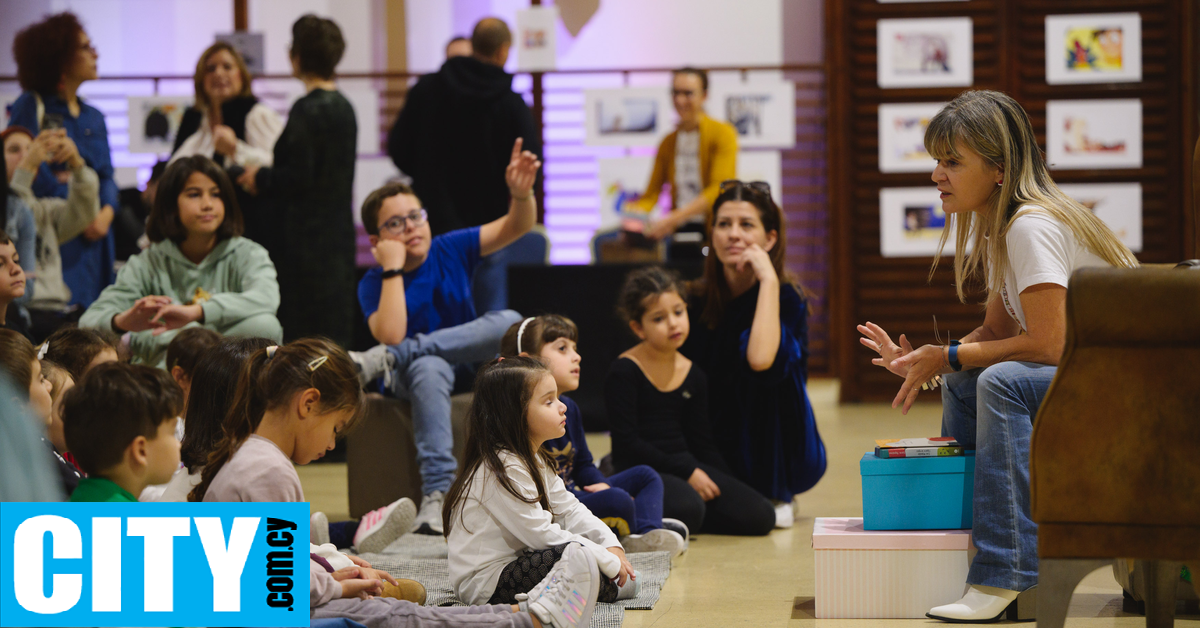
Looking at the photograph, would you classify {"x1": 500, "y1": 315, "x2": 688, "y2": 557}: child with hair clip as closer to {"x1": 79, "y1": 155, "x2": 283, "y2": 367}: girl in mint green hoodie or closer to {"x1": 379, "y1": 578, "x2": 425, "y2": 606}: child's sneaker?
{"x1": 379, "y1": 578, "x2": 425, "y2": 606}: child's sneaker

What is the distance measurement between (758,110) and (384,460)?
14.5ft

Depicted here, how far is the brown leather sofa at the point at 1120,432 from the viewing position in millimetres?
1759

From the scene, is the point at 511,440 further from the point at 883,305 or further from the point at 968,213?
the point at 883,305

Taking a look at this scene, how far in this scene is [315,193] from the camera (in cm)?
437

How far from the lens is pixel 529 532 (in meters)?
2.28

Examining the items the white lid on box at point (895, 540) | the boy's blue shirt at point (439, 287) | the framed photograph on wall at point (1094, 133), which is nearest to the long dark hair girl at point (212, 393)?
the boy's blue shirt at point (439, 287)

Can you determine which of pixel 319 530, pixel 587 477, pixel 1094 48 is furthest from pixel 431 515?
pixel 1094 48

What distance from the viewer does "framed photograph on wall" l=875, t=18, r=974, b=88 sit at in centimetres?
634

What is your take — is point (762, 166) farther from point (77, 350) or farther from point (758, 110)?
point (77, 350)

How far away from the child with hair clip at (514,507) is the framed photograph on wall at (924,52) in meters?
4.65

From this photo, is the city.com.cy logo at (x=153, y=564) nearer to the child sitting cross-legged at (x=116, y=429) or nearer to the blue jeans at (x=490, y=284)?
the child sitting cross-legged at (x=116, y=429)

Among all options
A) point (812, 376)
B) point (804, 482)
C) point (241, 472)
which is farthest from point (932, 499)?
point (812, 376)

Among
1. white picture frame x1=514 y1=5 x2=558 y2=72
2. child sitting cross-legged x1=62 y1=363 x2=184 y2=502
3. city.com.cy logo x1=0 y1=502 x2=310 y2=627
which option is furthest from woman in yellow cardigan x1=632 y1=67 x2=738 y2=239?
child sitting cross-legged x1=62 y1=363 x2=184 y2=502

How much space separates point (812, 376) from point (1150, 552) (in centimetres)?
569
